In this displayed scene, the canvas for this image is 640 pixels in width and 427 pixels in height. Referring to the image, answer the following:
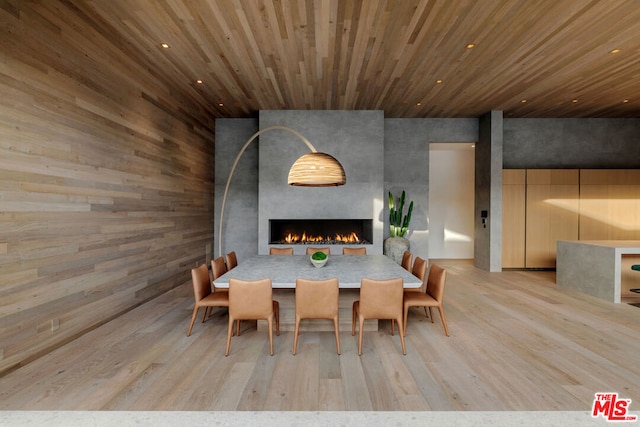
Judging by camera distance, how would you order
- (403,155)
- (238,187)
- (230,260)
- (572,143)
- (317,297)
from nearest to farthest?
(317,297) < (230,260) < (572,143) < (403,155) < (238,187)

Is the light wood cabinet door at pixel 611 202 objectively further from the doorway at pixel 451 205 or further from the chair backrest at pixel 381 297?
the chair backrest at pixel 381 297

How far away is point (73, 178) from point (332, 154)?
177 inches

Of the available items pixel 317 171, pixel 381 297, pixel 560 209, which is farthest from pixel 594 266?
pixel 317 171

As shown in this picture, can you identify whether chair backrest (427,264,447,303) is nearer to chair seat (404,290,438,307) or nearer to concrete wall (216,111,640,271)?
chair seat (404,290,438,307)

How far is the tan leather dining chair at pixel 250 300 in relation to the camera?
2.85 m

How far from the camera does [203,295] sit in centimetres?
341

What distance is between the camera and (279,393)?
2.33 m

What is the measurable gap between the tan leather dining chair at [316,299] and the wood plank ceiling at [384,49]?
2706 mm

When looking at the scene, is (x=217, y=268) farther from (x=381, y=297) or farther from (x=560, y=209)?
(x=560, y=209)

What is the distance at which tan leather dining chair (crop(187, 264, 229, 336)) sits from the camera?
3.25 m

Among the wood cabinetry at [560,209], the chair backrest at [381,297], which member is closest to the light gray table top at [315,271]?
the chair backrest at [381,297]

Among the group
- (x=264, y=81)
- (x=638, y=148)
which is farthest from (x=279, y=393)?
(x=638, y=148)

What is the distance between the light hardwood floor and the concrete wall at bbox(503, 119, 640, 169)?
441 centimetres

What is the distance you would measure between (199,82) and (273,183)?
233cm
